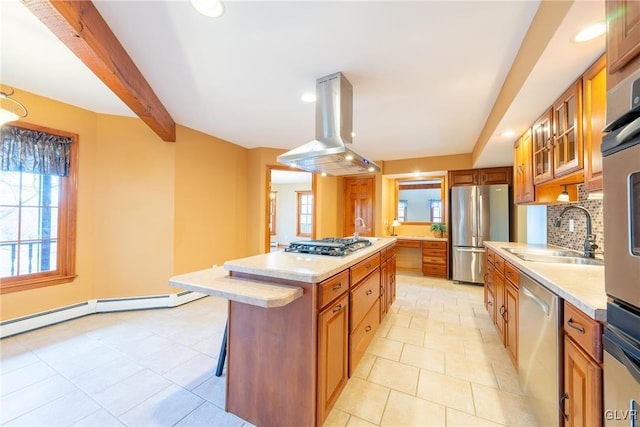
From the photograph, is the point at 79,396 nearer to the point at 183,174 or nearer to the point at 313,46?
the point at 183,174

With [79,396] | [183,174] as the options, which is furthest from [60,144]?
[79,396]

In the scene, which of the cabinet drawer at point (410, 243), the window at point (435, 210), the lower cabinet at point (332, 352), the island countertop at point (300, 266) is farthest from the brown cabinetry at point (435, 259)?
the lower cabinet at point (332, 352)

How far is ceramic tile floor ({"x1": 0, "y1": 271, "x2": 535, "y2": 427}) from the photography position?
1511 millimetres

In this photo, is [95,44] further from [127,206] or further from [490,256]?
[490,256]

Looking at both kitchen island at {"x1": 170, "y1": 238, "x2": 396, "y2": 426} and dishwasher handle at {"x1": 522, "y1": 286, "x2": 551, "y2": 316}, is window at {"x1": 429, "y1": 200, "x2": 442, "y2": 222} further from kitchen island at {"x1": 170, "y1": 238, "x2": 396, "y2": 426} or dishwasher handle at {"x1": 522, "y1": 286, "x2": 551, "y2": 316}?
kitchen island at {"x1": 170, "y1": 238, "x2": 396, "y2": 426}

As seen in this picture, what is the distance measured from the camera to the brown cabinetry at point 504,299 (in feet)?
6.17

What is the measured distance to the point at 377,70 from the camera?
2016 mm

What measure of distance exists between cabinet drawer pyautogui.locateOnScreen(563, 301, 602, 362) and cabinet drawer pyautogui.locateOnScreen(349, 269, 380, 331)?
43.9 inches

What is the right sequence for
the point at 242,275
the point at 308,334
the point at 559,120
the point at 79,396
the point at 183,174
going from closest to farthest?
1. the point at 308,334
2. the point at 242,275
3. the point at 79,396
4. the point at 559,120
5. the point at 183,174

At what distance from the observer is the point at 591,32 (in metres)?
1.22

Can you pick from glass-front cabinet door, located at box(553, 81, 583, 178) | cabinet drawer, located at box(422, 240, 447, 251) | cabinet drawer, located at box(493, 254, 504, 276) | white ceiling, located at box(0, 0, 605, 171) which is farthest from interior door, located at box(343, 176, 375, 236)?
glass-front cabinet door, located at box(553, 81, 583, 178)

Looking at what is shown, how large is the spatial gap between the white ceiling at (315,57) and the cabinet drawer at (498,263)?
52.5 inches

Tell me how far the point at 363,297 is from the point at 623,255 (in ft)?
4.86

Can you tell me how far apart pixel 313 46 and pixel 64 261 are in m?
3.58
